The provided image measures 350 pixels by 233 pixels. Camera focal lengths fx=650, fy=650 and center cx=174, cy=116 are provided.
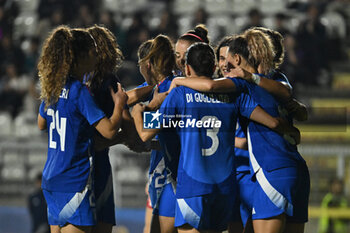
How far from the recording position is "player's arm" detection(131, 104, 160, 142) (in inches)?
130

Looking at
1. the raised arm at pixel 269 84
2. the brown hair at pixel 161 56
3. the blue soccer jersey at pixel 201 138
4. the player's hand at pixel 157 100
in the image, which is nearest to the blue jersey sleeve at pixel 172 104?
the blue soccer jersey at pixel 201 138

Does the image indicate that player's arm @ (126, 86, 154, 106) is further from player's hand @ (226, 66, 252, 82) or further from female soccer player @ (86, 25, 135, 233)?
player's hand @ (226, 66, 252, 82)

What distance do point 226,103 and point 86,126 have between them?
722mm

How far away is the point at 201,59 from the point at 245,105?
337 millimetres

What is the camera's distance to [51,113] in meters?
3.30

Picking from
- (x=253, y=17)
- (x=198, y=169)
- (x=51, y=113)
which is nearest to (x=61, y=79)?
(x=51, y=113)

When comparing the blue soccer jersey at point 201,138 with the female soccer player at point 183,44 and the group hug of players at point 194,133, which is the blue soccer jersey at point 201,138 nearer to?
the group hug of players at point 194,133

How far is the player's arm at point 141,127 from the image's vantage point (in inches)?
130

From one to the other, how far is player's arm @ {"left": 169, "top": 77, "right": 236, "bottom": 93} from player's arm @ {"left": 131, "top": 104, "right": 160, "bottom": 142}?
0.23 m

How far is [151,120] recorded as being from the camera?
3.31m

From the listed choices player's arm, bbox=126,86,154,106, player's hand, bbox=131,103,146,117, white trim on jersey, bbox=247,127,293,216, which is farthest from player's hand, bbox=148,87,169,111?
white trim on jersey, bbox=247,127,293,216

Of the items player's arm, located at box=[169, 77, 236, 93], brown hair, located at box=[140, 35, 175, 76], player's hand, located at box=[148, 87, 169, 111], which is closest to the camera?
player's arm, located at box=[169, 77, 236, 93]

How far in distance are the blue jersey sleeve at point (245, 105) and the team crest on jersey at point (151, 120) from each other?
0.43 m

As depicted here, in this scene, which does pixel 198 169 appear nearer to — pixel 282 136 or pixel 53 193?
pixel 282 136
